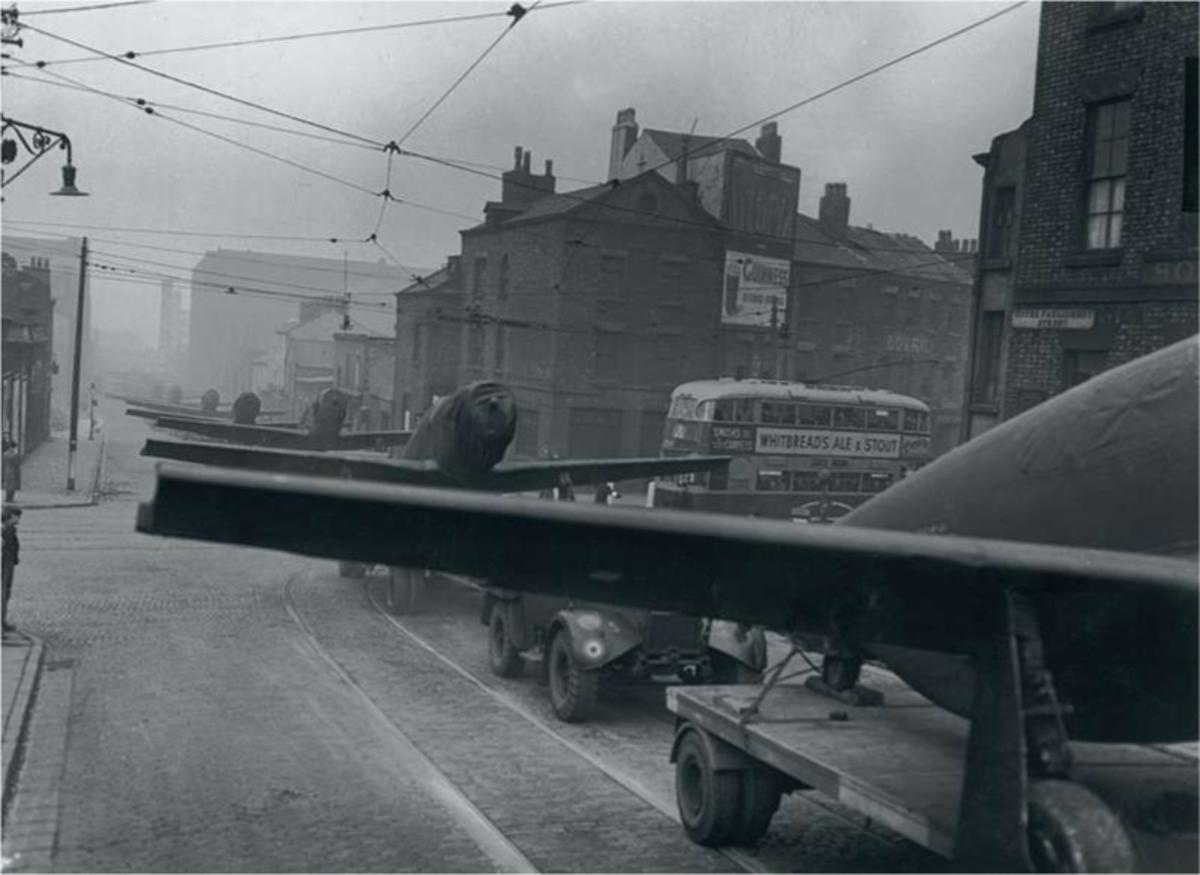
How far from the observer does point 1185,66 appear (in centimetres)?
1502

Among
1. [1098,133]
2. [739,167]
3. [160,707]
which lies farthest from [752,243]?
[160,707]

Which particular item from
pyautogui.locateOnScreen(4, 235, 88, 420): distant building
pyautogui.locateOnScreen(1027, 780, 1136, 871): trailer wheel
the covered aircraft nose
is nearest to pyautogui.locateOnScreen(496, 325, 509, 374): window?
the covered aircraft nose

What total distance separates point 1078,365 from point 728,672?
8544mm

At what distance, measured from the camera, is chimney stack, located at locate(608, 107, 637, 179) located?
143ft

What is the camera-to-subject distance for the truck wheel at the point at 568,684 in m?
11.3

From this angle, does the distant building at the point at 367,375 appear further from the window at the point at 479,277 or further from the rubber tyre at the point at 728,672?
the rubber tyre at the point at 728,672

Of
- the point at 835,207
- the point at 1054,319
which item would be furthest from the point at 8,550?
the point at 835,207

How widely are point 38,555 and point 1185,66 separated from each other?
19009 millimetres

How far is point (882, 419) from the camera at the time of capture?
29250mm

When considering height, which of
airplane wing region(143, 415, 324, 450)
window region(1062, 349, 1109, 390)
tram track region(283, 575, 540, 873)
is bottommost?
tram track region(283, 575, 540, 873)

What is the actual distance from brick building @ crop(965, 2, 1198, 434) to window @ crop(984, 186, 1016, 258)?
175 inches

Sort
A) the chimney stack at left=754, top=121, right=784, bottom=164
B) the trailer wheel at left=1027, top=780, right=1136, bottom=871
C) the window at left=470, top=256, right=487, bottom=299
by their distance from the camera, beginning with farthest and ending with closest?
1. the chimney stack at left=754, top=121, right=784, bottom=164
2. the window at left=470, top=256, right=487, bottom=299
3. the trailer wheel at left=1027, top=780, right=1136, bottom=871

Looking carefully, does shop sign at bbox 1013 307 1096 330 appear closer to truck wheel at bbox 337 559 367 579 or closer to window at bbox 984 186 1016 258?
window at bbox 984 186 1016 258

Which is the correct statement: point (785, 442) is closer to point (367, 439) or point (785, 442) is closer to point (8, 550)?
point (367, 439)
